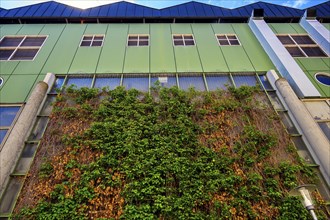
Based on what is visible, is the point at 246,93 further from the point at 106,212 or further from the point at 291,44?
the point at 106,212

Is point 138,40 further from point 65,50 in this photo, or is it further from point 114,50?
point 65,50

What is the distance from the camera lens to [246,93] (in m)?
11.7

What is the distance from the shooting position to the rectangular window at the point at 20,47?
45.0 feet

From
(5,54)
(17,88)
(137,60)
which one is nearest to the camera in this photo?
(17,88)

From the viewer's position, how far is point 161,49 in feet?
47.1

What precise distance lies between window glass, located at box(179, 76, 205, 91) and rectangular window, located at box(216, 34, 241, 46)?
392cm

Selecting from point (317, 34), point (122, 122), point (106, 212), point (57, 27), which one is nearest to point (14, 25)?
point (57, 27)

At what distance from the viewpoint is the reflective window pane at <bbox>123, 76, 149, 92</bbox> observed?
1222 centimetres

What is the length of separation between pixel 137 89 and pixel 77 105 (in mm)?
3124

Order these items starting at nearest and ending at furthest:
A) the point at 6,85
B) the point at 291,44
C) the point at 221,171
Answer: the point at 221,171 < the point at 6,85 < the point at 291,44

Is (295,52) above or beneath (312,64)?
above

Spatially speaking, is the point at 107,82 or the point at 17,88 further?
the point at 107,82

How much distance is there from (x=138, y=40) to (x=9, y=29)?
9.10 meters

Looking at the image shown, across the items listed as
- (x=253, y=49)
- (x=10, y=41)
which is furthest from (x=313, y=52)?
(x=10, y=41)
